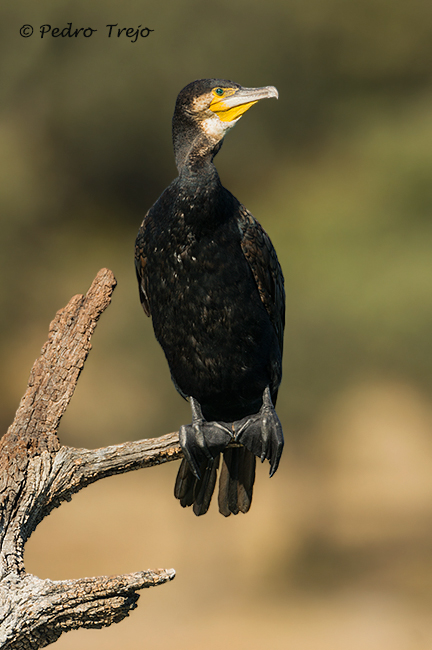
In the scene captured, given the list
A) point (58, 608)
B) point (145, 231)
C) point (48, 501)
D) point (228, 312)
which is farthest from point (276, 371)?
point (58, 608)

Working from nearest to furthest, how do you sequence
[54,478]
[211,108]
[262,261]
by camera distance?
[54,478] < [211,108] < [262,261]

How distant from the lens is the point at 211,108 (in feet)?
8.77

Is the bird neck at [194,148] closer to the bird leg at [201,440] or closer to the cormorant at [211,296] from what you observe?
the cormorant at [211,296]

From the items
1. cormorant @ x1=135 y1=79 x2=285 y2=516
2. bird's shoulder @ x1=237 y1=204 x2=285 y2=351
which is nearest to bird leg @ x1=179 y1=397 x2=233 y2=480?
cormorant @ x1=135 y1=79 x2=285 y2=516

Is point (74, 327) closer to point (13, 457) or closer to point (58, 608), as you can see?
point (13, 457)

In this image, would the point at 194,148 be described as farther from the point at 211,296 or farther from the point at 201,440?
the point at 201,440

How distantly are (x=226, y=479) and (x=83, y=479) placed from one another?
772mm

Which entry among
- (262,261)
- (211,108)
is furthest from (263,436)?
(211,108)

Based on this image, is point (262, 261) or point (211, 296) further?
point (262, 261)

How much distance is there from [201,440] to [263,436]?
0.89ft

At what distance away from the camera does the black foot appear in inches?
109

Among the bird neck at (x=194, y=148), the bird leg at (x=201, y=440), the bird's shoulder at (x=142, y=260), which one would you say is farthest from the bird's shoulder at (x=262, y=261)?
the bird leg at (x=201, y=440)

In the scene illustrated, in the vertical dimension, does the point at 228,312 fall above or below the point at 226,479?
above

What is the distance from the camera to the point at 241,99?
8.65ft
